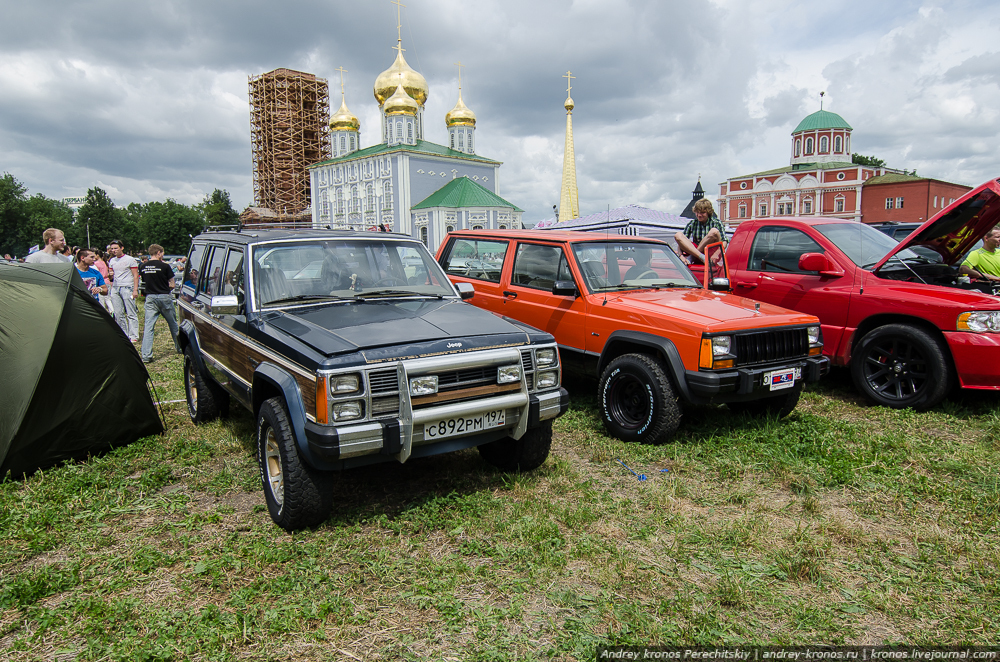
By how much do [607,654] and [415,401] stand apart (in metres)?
1.71

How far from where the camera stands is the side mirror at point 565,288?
5.89 m

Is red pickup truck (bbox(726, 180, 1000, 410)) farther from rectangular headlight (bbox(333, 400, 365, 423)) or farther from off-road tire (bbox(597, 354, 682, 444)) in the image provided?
rectangular headlight (bbox(333, 400, 365, 423))

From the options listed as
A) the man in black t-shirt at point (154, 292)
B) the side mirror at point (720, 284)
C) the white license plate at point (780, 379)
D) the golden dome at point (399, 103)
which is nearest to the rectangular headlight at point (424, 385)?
the white license plate at point (780, 379)

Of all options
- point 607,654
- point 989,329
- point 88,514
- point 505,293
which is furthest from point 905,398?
point 88,514

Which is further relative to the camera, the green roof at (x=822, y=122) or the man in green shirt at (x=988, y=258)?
the green roof at (x=822, y=122)

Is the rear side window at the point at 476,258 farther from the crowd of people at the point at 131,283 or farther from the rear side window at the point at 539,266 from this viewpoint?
the crowd of people at the point at 131,283

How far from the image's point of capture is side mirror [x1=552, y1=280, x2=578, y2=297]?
19.3ft

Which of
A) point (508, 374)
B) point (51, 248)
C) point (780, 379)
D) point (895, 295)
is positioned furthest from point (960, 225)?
point (51, 248)

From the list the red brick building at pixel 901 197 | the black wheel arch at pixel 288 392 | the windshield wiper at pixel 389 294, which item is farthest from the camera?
the red brick building at pixel 901 197

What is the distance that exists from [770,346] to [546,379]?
2254 mm

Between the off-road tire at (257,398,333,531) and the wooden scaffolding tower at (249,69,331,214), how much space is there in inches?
2778

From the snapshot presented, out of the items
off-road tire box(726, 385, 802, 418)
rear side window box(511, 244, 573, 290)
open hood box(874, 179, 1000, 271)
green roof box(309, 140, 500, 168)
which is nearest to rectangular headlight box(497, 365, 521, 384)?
rear side window box(511, 244, 573, 290)

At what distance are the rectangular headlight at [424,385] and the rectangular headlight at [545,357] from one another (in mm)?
812

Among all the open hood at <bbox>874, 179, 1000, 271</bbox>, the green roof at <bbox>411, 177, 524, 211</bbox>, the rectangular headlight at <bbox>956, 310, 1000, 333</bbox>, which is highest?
the green roof at <bbox>411, 177, 524, 211</bbox>
